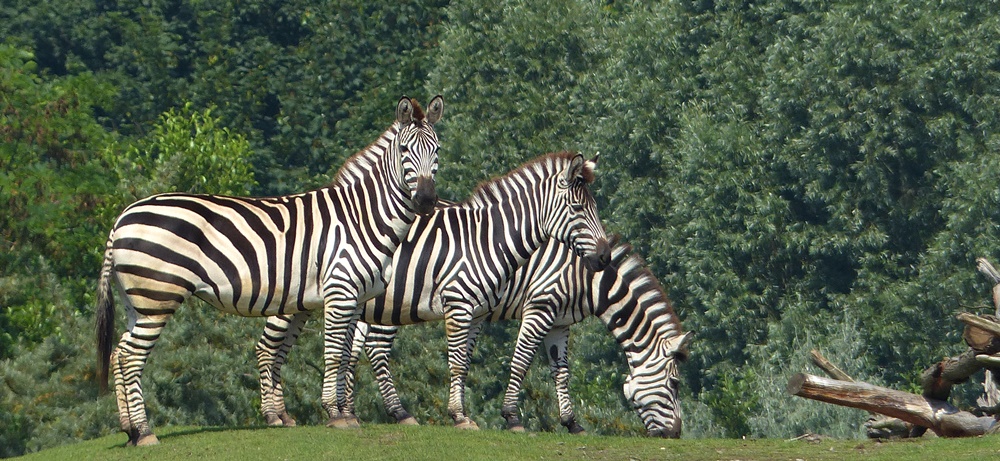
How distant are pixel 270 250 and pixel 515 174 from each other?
153 inches

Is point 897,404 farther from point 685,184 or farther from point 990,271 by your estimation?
point 685,184

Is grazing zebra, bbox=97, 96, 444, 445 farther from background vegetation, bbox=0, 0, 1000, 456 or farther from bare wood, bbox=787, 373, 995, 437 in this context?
background vegetation, bbox=0, 0, 1000, 456

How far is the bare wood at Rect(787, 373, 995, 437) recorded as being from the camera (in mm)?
16016

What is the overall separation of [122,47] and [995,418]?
4110cm

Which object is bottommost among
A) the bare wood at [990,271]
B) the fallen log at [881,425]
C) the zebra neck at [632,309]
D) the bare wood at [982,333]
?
the fallen log at [881,425]

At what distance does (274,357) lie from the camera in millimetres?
18047

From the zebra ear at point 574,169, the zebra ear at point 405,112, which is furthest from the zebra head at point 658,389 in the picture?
the zebra ear at point 405,112

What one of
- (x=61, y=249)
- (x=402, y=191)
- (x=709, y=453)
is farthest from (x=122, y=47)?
(x=709, y=453)

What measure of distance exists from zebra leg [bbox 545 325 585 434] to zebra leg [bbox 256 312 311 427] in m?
3.48

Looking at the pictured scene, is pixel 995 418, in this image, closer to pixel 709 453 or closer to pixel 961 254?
pixel 709 453

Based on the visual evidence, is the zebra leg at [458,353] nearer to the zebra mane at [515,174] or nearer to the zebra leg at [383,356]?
the zebra leg at [383,356]

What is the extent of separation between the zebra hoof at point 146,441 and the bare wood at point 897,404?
701cm

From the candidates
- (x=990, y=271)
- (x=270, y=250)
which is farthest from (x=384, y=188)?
(x=990, y=271)

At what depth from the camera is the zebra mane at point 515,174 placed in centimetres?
1869
